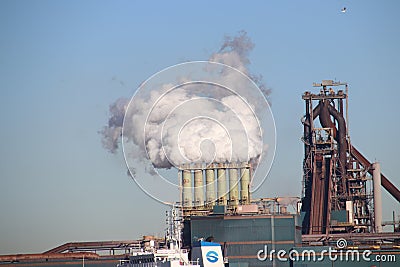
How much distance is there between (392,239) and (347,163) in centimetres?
1470

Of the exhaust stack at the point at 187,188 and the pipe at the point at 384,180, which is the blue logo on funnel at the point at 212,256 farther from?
the pipe at the point at 384,180

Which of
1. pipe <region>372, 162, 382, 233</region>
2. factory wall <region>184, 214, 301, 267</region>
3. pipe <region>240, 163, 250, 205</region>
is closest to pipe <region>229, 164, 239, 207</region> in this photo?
pipe <region>240, 163, 250, 205</region>

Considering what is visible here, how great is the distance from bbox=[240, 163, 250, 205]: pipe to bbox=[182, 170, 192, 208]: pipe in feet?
23.8

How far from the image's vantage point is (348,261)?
429ft

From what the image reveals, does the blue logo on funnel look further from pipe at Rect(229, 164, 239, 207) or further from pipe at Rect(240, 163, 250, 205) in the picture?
pipe at Rect(229, 164, 239, 207)

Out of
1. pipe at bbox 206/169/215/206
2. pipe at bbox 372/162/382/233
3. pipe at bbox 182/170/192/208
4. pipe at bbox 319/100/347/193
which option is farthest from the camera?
pipe at bbox 319/100/347/193

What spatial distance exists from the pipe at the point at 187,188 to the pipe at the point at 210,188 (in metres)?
2.78

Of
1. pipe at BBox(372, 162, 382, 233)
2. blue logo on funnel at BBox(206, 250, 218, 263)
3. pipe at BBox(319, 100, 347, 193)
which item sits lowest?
blue logo on funnel at BBox(206, 250, 218, 263)

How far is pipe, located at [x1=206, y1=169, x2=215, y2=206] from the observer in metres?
135

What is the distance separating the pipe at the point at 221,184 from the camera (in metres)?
134

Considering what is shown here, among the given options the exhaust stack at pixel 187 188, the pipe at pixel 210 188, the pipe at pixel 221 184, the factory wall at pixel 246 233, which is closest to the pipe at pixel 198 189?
the exhaust stack at pixel 187 188

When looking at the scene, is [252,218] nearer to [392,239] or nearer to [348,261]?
[348,261]

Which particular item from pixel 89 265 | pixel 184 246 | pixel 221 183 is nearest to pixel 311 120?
pixel 221 183

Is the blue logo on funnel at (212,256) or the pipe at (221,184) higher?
the pipe at (221,184)
